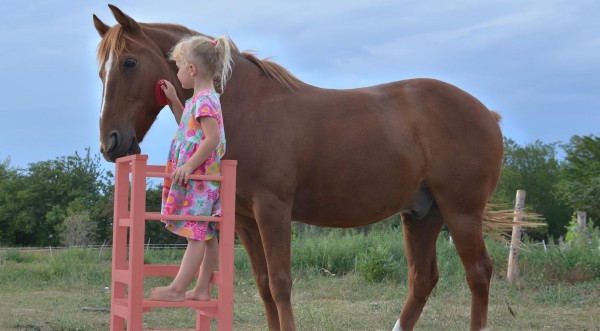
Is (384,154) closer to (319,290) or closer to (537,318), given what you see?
(537,318)

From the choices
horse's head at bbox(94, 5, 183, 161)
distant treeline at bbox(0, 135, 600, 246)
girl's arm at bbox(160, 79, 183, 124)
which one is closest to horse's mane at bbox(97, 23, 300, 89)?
horse's head at bbox(94, 5, 183, 161)

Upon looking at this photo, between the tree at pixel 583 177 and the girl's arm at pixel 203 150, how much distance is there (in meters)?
31.3

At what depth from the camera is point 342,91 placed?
482cm

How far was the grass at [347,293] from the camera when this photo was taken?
23.2 feet

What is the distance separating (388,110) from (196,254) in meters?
1.84

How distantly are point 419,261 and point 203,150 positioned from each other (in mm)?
2354

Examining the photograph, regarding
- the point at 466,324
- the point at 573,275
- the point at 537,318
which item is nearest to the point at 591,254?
the point at 573,275

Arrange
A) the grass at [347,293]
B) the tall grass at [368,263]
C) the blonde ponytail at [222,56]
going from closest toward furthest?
the blonde ponytail at [222,56], the grass at [347,293], the tall grass at [368,263]

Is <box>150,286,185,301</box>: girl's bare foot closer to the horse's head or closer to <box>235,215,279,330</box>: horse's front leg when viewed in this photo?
the horse's head

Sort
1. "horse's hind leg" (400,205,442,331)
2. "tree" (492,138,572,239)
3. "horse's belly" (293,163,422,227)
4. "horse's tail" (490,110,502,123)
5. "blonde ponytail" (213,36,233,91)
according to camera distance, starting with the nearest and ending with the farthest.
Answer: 1. "blonde ponytail" (213,36,233,91)
2. "horse's belly" (293,163,422,227)
3. "horse's hind leg" (400,205,442,331)
4. "horse's tail" (490,110,502,123)
5. "tree" (492,138,572,239)

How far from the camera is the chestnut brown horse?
13.5ft

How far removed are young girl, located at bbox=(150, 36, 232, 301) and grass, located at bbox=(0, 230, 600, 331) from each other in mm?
3104

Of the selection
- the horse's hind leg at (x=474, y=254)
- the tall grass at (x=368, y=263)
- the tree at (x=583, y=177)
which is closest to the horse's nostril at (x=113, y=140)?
the horse's hind leg at (x=474, y=254)

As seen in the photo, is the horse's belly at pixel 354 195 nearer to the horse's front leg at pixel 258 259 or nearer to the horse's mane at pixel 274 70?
the horse's front leg at pixel 258 259
